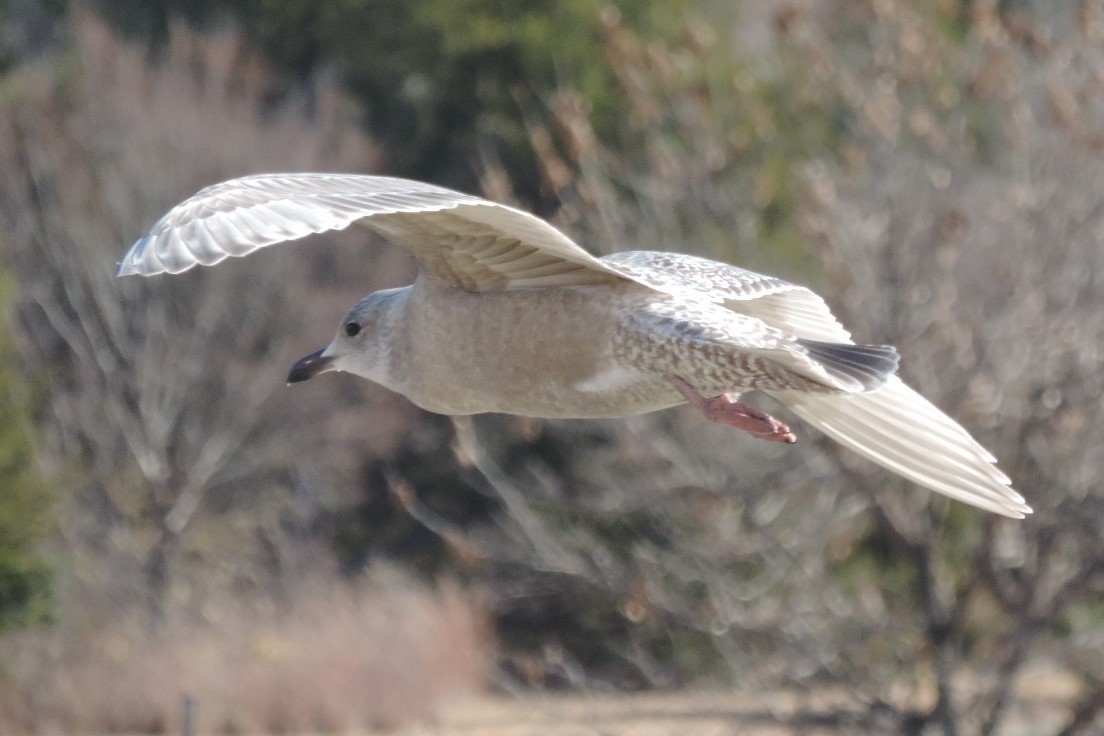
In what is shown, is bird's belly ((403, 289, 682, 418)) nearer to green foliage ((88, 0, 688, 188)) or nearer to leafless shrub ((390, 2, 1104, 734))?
leafless shrub ((390, 2, 1104, 734))

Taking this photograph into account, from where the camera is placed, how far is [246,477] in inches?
661

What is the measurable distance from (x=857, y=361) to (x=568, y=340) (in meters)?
0.70

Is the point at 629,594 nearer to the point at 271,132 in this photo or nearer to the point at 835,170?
the point at 835,170

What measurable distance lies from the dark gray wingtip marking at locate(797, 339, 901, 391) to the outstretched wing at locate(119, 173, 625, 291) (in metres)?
0.52

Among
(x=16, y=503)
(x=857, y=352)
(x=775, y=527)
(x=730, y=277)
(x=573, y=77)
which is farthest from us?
(x=573, y=77)

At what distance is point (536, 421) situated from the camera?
1070cm

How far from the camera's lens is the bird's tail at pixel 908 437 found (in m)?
4.85

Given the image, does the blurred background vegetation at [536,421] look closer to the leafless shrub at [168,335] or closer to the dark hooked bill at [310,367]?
the leafless shrub at [168,335]

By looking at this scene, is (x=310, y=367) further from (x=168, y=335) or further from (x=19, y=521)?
(x=168, y=335)

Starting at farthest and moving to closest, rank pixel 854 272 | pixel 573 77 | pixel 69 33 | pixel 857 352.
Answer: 1. pixel 69 33
2. pixel 573 77
3. pixel 854 272
4. pixel 857 352

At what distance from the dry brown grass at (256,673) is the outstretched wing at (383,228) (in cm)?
858

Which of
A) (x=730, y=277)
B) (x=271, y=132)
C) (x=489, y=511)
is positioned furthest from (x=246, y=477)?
(x=730, y=277)

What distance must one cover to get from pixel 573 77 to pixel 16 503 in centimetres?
651

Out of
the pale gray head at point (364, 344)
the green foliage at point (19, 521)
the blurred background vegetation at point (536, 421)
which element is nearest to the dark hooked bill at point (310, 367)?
the pale gray head at point (364, 344)
